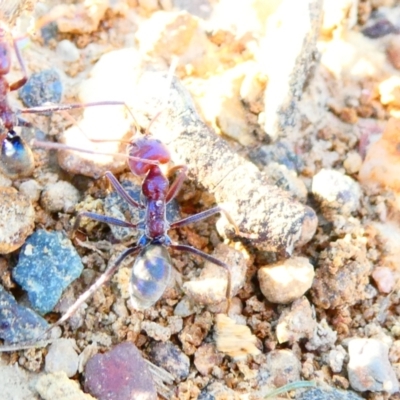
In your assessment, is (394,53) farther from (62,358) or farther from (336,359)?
(62,358)

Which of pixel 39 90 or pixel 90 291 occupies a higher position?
pixel 39 90

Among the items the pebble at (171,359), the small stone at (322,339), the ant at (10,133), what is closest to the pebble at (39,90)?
the ant at (10,133)

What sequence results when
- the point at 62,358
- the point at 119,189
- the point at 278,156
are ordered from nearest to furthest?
the point at 62,358
the point at 119,189
the point at 278,156

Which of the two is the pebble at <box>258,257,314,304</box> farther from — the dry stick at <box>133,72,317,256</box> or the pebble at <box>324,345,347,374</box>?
the pebble at <box>324,345,347,374</box>

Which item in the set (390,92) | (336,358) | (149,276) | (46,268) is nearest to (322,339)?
(336,358)

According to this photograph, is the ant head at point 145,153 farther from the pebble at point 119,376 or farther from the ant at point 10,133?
the pebble at point 119,376

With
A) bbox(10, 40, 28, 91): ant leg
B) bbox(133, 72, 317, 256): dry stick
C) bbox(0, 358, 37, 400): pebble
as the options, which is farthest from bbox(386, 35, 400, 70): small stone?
bbox(0, 358, 37, 400): pebble
